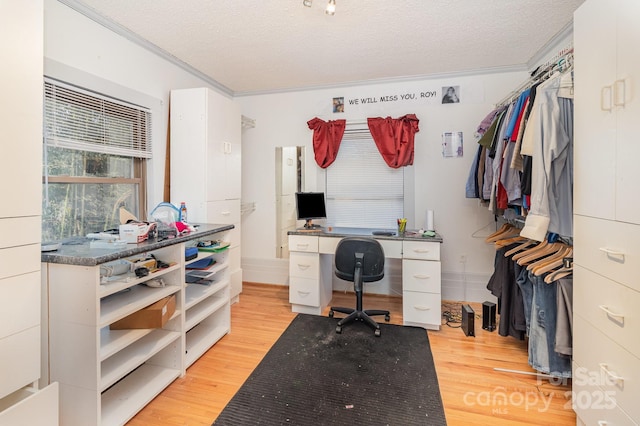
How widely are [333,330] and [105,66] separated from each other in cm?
289

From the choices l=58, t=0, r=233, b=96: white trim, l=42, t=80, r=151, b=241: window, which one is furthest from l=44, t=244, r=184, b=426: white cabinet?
l=58, t=0, r=233, b=96: white trim

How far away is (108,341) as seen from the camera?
1.64 meters

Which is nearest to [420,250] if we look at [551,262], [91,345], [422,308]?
[422,308]

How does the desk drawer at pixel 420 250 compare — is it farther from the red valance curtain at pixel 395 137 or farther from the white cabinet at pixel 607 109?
the white cabinet at pixel 607 109

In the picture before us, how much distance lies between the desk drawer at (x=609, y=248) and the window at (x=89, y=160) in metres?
3.17

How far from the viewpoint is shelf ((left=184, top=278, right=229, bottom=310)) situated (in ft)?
7.30

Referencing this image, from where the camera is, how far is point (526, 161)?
193 centimetres

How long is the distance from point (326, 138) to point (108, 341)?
285 centimetres

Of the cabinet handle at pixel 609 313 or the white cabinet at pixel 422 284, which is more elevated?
the cabinet handle at pixel 609 313

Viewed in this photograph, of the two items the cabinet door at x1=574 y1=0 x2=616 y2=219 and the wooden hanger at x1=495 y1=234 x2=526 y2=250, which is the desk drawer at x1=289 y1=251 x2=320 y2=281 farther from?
the cabinet door at x1=574 y1=0 x2=616 y2=219

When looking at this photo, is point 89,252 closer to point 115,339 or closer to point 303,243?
point 115,339

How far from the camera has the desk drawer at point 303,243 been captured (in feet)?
9.86

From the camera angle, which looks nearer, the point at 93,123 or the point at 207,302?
the point at 93,123

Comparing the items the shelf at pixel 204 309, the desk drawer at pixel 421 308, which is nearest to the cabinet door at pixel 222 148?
the shelf at pixel 204 309
